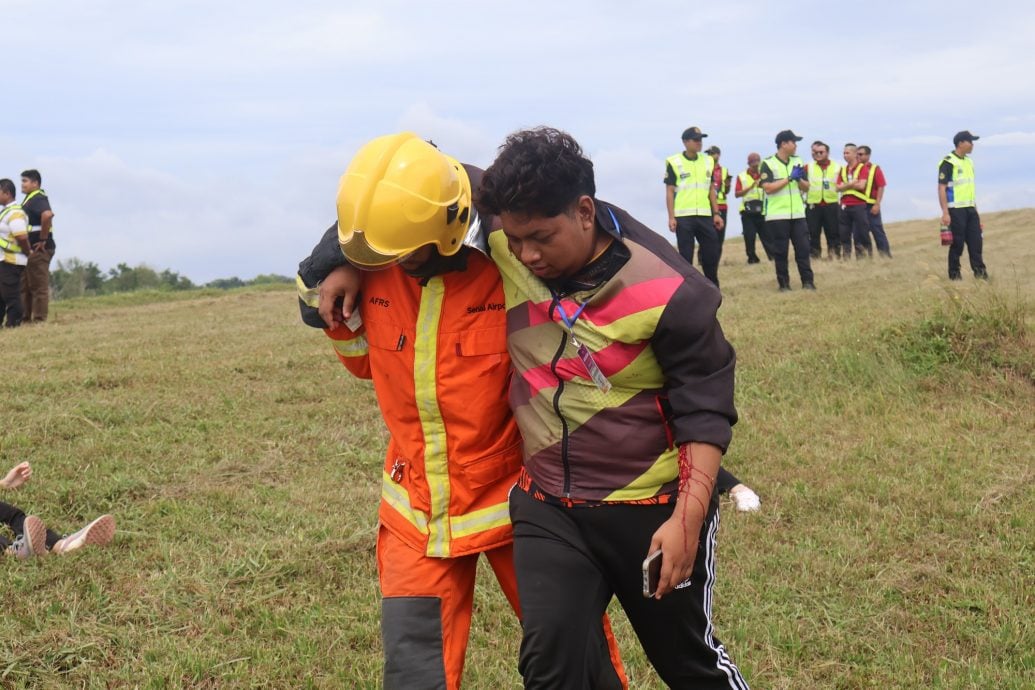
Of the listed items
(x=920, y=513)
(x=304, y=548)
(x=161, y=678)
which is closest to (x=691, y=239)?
(x=920, y=513)

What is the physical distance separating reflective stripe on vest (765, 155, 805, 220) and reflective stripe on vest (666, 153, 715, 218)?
113cm

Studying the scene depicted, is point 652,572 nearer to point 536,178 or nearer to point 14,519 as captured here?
point 536,178

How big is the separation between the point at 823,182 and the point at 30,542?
14254 millimetres

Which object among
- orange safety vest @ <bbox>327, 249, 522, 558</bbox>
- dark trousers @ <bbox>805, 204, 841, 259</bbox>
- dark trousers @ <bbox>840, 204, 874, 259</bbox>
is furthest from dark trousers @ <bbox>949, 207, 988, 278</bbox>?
orange safety vest @ <bbox>327, 249, 522, 558</bbox>

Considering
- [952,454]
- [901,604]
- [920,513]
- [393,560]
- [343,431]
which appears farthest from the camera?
[343,431]

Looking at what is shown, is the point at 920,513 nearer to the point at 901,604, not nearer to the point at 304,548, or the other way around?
the point at 901,604

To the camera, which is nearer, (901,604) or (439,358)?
(439,358)

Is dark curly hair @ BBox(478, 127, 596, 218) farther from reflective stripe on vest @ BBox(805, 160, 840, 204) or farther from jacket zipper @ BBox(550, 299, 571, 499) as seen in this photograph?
reflective stripe on vest @ BBox(805, 160, 840, 204)

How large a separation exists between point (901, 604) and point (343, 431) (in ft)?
12.7

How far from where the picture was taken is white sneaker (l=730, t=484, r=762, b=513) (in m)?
5.03

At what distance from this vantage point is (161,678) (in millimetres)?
3541

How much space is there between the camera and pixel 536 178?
2242mm

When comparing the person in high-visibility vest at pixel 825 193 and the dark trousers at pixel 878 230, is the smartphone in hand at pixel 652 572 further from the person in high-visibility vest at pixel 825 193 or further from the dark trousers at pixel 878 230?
the dark trousers at pixel 878 230

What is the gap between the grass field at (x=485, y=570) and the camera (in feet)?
12.1
